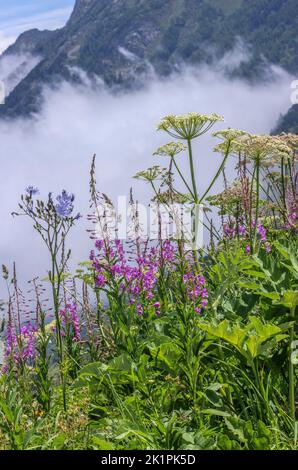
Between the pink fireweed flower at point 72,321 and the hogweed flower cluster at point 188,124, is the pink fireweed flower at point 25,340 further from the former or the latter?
the hogweed flower cluster at point 188,124

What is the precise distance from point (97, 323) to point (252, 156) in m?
2.25

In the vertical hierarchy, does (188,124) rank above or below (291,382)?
above

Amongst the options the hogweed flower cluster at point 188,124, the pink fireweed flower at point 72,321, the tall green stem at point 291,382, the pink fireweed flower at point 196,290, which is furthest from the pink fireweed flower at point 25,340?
the tall green stem at point 291,382

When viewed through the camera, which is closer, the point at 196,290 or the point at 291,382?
the point at 291,382

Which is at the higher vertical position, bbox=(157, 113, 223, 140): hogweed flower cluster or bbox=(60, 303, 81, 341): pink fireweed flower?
bbox=(157, 113, 223, 140): hogweed flower cluster

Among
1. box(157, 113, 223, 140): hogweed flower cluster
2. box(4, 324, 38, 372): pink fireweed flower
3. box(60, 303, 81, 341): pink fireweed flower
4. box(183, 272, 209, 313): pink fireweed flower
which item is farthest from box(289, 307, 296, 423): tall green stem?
box(157, 113, 223, 140): hogweed flower cluster

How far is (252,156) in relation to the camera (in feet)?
21.3

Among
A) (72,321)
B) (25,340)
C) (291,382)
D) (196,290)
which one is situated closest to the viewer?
(291,382)

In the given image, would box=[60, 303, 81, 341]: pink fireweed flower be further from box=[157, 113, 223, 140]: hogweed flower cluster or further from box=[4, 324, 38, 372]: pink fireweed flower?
box=[157, 113, 223, 140]: hogweed flower cluster

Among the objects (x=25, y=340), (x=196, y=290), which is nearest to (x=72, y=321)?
(x=25, y=340)

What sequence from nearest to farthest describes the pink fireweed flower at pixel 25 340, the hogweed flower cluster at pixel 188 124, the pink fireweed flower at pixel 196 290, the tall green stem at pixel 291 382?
the tall green stem at pixel 291 382
the pink fireweed flower at pixel 196 290
the pink fireweed flower at pixel 25 340
the hogweed flower cluster at pixel 188 124

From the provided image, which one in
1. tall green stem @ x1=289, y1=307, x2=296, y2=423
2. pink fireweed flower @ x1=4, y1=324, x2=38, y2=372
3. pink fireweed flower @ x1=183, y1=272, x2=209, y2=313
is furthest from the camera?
pink fireweed flower @ x1=4, y1=324, x2=38, y2=372

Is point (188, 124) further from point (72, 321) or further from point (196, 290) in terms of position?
point (196, 290)
